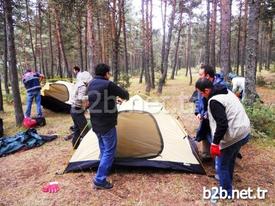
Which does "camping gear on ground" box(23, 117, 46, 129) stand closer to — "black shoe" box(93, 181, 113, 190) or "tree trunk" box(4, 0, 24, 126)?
"tree trunk" box(4, 0, 24, 126)

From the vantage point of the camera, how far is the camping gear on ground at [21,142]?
828 cm

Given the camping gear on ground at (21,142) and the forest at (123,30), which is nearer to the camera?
the camping gear on ground at (21,142)

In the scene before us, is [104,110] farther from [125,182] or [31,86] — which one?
[31,86]

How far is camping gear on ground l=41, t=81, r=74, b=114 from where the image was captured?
12859 mm

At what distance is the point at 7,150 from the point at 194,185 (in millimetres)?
5204

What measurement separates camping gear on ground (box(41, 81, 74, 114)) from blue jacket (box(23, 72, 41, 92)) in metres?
1.35

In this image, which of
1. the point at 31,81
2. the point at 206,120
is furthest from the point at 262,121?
the point at 31,81

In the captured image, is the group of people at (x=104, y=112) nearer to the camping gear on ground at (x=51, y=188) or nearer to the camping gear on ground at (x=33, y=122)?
the camping gear on ground at (x=51, y=188)

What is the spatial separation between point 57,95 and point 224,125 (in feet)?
31.6

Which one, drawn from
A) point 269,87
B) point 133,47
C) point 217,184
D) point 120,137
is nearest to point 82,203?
point 120,137

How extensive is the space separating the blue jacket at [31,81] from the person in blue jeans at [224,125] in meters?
7.99

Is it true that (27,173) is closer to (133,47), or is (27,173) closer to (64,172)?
(64,172)

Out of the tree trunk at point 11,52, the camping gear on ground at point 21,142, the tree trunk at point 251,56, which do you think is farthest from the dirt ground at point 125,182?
the tree trunk at point 11,52

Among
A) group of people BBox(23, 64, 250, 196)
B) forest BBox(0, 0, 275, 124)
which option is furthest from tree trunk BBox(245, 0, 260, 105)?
group of people BBox(23, 64, 250, 196)
